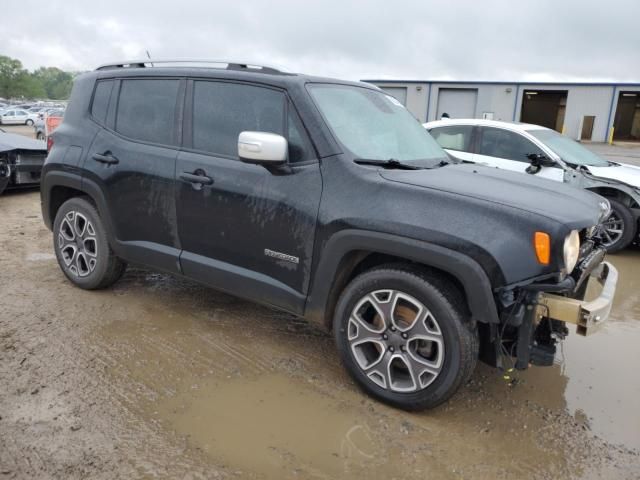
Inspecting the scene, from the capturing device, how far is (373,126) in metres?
3.56

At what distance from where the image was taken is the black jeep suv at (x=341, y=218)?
2.67m

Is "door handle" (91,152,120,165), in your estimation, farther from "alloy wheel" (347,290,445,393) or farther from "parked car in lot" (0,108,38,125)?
"parked car in lot" (0,108,38,125)

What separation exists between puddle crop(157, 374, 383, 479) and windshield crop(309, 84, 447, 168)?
1546 millimetres

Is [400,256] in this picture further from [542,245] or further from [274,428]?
[274,428]

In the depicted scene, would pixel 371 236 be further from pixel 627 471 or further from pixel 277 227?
pixel 627 471

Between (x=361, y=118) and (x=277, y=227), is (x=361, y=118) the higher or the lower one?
the higher one

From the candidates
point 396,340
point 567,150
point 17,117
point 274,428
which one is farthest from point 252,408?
point 17,117

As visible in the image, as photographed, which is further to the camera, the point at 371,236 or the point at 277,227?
the point at 277,227

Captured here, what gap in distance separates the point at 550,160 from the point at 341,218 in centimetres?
475

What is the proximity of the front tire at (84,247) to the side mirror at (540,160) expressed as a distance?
5.02m

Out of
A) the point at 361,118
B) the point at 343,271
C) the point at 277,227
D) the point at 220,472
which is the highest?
the point at 361,118

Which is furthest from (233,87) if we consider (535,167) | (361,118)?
(535,167)

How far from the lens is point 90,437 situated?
105 inches

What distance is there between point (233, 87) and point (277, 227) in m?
1.09
